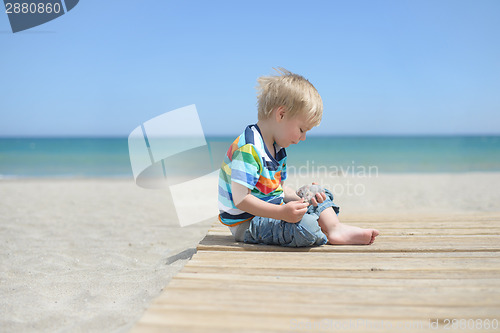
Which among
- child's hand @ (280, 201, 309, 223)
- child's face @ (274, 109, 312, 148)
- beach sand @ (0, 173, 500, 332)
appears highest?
child's face @ (274, 109, 312, 148)

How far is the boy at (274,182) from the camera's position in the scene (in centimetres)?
234

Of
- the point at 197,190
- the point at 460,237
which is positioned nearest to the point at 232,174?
the point at 460,237

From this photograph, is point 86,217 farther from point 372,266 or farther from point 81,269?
point 372,266

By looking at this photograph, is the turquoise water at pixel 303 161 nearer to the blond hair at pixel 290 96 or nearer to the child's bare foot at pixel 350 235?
the blond hair at pixel 290 96

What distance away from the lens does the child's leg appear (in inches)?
98.3

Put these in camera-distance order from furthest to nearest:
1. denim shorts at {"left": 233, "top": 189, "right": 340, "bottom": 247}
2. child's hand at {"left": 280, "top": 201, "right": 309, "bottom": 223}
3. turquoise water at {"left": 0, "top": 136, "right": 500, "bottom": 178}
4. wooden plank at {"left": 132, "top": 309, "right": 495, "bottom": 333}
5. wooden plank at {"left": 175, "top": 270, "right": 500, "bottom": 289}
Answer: turquoise water at {"left": 0, "top": 136, "right": 500, "bottom": 178} → denim shorts at {"left": 233, "top": 189, "right": 340, "bottom": 247} → child's hand at {"left": 280, "top": 201, "right": 309, "bottom": 223} → wooden plank at {"left": 175, "top": 270, "right": 500, "bottom": 289} → wooden plank at {"left": 132, "top": 309, "right": 495, "bottom": 333}

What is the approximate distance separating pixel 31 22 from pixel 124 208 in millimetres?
3061

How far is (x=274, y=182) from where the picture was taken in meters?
2.55

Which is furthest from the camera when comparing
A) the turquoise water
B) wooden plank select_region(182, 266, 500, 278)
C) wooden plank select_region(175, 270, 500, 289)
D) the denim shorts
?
the turquoise water

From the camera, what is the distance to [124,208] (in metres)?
6.55

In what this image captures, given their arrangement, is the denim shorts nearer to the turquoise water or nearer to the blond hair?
the blond hair

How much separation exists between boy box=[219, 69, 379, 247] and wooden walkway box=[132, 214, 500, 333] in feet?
0.31

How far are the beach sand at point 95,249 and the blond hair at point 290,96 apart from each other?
1461 millimetres

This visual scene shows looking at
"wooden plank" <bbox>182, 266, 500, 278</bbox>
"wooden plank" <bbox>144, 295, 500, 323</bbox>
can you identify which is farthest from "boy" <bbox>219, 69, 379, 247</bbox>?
"wooden plank" <bbox>144, 295, 500, 323</bbox>
